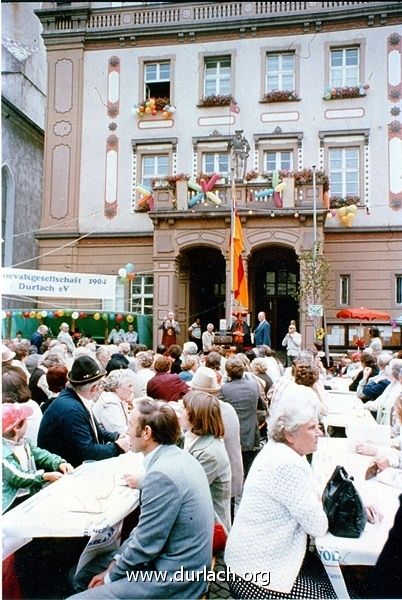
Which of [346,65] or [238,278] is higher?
[346,65]

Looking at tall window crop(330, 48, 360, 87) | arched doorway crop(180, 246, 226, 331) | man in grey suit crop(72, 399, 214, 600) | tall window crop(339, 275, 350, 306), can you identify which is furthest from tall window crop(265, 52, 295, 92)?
man in grey suit crop(72, 399, 214, 600)

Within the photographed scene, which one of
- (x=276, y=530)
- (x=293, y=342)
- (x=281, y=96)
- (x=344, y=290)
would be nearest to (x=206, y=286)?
(x=344, y=290)

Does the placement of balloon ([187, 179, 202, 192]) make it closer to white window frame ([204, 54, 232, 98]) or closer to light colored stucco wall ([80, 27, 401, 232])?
light colored stucco wall ([80, 27, 401, 232])

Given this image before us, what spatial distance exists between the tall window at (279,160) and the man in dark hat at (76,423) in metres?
16.3

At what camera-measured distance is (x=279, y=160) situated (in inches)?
747

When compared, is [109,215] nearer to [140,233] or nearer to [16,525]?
[140,233]

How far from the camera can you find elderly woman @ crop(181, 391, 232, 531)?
343cm

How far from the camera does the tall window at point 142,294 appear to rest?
64.1 feet

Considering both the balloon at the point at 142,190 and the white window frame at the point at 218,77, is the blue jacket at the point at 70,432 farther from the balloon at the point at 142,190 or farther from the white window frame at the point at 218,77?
the white window frame at the point at 218,77

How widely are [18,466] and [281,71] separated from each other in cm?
1853

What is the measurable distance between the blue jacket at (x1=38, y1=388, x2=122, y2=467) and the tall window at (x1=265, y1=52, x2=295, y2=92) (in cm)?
1743

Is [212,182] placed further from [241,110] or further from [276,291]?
[276,291]

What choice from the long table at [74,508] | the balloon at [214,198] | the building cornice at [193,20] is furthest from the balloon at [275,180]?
the long table at [74,508]

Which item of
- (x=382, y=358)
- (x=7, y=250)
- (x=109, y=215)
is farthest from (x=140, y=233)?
(x=382, y=358)
